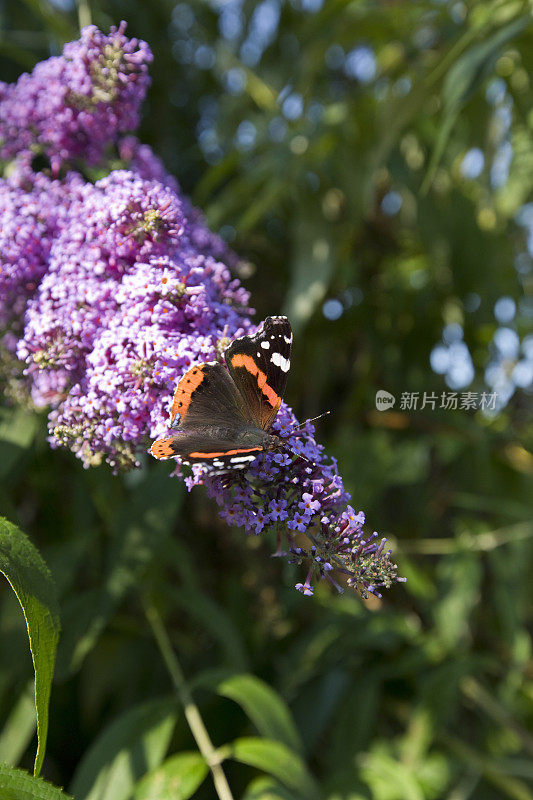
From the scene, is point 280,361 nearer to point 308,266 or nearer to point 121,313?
point 121,313

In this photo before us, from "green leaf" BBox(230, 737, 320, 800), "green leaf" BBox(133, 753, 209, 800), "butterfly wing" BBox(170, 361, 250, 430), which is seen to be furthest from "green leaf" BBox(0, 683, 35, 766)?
"butterfly wing" BBox(170, 361, 250, 430)

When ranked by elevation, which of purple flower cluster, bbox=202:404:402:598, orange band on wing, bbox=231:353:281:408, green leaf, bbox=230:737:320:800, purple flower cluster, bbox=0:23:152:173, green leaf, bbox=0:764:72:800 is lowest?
green leaf, bbox=0:764:72:800

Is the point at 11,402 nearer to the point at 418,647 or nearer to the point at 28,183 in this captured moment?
the point at 28,183

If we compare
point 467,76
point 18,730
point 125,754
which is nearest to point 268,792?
point 125,754

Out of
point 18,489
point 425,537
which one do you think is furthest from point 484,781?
A: point 18,489

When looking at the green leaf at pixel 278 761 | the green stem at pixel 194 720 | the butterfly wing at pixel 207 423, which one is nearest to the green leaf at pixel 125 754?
the green stem at pixel 194 720

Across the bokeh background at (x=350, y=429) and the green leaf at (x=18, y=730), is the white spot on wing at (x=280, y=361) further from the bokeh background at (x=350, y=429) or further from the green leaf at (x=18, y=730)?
the green leaf at (x=18, y=730)

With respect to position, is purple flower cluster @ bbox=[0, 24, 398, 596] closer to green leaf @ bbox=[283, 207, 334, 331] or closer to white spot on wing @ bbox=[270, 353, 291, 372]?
white spot on wing @ bbox=[270, 353, 291, 372]
